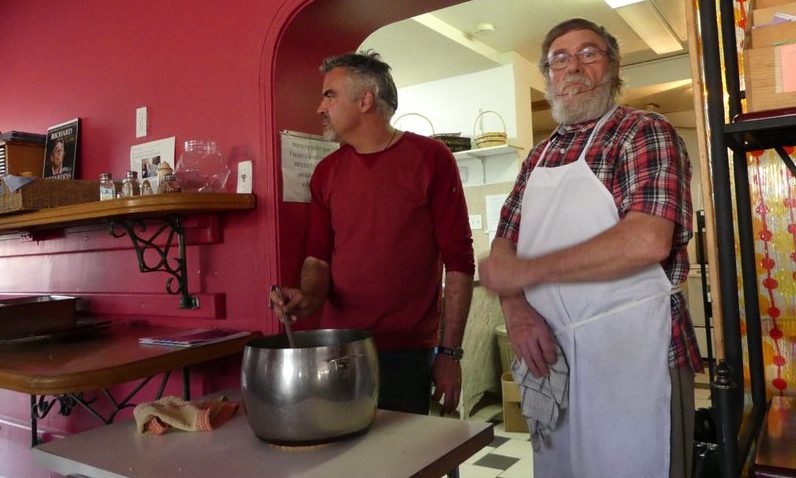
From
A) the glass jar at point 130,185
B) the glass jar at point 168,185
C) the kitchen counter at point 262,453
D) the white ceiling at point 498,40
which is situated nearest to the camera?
the kitchen counter at point 262,453

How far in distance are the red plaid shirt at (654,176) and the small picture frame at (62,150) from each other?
2.07 meters

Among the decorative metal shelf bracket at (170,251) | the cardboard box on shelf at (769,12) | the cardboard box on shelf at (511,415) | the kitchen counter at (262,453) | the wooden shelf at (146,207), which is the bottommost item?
the cardboard box on shelf at (511,415)

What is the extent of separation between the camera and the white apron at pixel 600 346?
1.17 meters

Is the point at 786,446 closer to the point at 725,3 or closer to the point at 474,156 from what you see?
the point at 725,3

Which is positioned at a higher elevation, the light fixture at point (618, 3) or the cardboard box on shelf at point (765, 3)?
the light fixture at point (618, 3)

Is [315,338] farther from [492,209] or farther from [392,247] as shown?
[492,209]

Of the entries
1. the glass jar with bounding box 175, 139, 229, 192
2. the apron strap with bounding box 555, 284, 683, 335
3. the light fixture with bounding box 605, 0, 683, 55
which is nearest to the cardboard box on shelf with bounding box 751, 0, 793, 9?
the apron strap with bounding box 555, 284, 683, 335

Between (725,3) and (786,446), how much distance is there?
2.55 ft

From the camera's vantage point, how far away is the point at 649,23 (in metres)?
3.99

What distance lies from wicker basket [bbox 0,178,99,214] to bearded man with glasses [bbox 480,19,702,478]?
1.53 metres

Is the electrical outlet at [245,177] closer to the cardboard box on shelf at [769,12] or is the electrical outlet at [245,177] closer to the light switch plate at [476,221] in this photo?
the cardboard box on shelf at [769,12]

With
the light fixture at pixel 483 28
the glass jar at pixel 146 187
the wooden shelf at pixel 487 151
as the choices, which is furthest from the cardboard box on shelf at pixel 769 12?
the wooden shelf at pixel 487 151

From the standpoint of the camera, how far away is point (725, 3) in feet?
3.68

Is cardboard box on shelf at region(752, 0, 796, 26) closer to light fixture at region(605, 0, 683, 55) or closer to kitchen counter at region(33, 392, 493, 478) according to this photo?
kitchen counter at region(33, 392, 493, 478)
